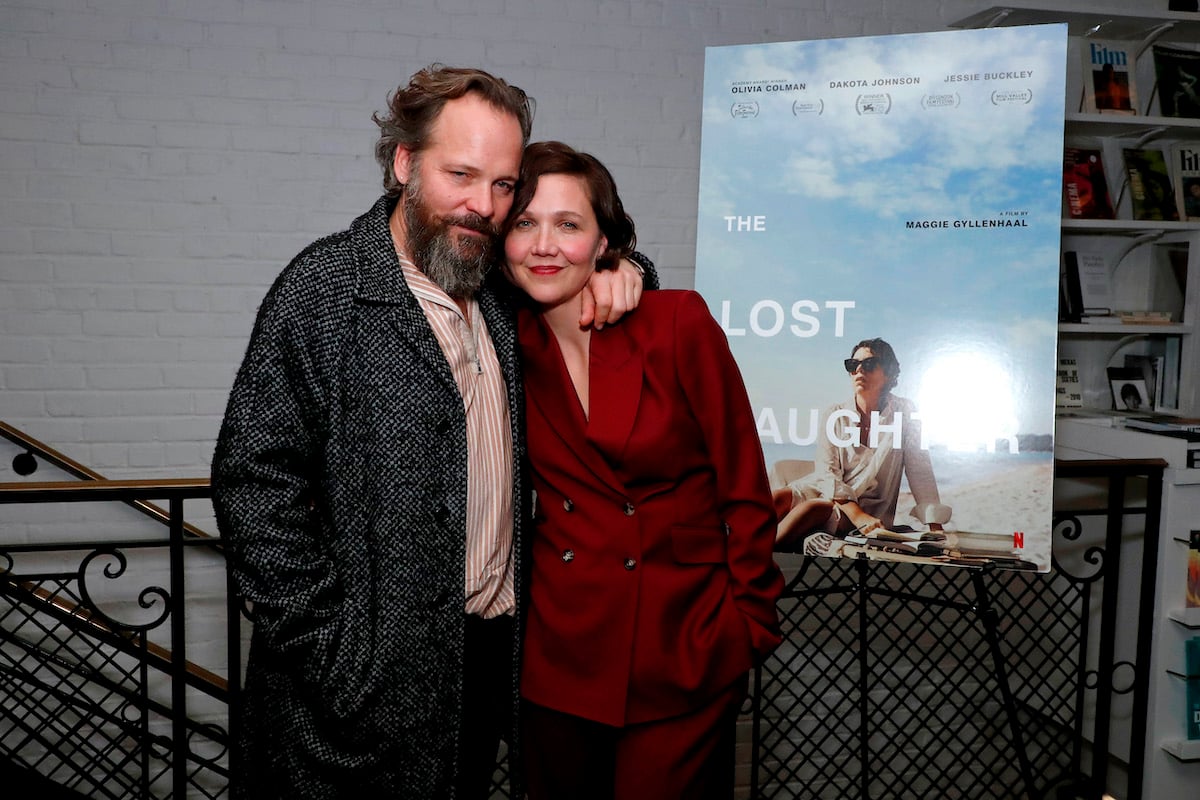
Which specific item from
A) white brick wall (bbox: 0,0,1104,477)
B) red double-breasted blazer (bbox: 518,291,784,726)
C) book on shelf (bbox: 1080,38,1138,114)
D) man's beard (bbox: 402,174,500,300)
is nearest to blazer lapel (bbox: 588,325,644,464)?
red double-breasted blazer (bbox: 518,291,784,726)

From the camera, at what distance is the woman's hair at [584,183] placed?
158 centimetres

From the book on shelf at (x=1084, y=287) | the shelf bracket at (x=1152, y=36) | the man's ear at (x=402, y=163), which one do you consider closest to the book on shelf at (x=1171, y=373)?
the book on shelf at (x=1084, y=287)

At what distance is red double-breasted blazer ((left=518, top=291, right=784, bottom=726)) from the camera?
156 centimetres

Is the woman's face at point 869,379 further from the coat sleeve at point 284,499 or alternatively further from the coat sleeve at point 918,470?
the coat sleeve at point 284,499

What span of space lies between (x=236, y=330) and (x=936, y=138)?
241 centimetres

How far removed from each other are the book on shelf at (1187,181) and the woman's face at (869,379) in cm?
246

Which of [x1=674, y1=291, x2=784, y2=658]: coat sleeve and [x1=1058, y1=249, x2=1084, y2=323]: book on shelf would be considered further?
[x1=1058, y1=249, x2=1084, y2=323]: book on shelf

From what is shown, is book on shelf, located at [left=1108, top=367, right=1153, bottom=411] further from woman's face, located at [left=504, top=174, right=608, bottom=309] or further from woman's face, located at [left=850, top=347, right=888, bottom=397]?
woman's face, located at [left=504, top=174, right=608, bottom=309]

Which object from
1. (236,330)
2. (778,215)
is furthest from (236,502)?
(236,330)

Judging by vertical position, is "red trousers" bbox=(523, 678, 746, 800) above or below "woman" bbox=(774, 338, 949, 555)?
below

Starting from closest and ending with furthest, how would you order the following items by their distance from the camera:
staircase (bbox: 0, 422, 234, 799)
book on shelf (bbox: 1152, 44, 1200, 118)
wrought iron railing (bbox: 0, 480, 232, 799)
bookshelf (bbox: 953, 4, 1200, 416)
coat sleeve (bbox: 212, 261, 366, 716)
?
coat sleeve (bbox: 212, 261, 366, 716)
wrought iron railing (bbox: 0, 480, 232, 799)
staircase (bbox: 0, 422, 234, 799)
bookshelf (bbox: 953, 4, 1200, 416)
book on shelf (bbox: 1152, 44, 1200, 118)

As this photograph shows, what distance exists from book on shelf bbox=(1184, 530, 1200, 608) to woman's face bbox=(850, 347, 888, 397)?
52.2 inches

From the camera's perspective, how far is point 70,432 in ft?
10.8

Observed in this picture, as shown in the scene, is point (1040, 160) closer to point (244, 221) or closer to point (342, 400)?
point (342, 400)
